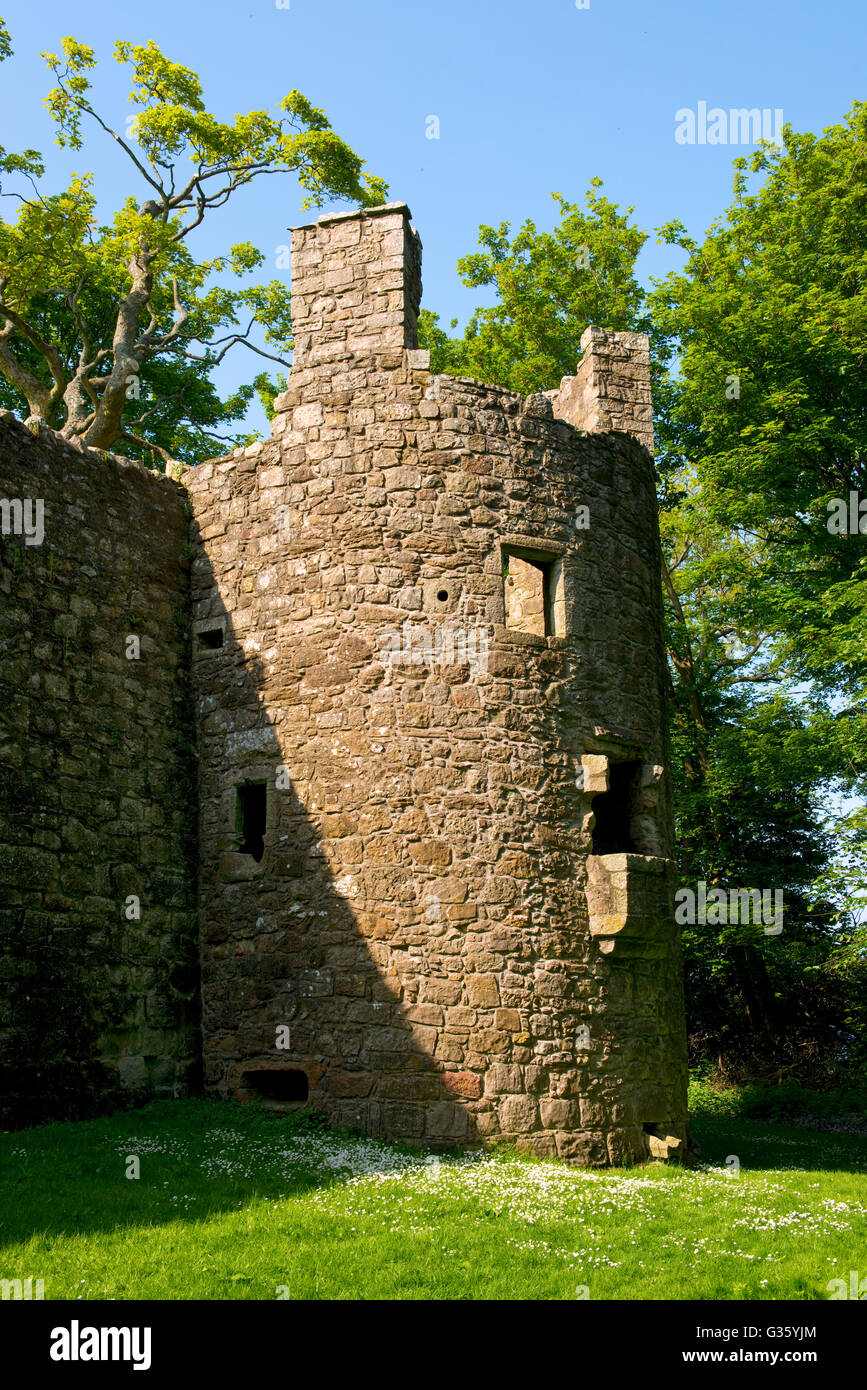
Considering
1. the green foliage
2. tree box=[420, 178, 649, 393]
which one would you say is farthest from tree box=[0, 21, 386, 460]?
the green foliage

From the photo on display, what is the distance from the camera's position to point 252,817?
32.7 feet

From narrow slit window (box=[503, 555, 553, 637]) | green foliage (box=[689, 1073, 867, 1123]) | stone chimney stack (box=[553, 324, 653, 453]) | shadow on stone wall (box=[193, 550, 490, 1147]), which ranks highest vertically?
stone chimney stack (box=[553, 324, 653, 453])

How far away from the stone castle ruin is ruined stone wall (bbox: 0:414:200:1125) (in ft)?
0.09

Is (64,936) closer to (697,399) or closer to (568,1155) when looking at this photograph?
(568,1155)

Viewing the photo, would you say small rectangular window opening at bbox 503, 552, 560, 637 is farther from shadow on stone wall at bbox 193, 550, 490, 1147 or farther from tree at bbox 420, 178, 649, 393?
tree at bbox 420, 178, 649, 393

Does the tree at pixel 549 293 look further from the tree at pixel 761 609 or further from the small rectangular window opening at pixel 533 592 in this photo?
the small rectangular window opening at pixel 533 592

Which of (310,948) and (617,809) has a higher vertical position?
(617,809)

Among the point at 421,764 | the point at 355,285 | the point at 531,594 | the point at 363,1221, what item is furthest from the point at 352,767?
the point at 355,285

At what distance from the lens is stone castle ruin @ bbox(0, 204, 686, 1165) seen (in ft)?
27.9

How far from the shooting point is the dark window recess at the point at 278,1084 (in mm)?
9125

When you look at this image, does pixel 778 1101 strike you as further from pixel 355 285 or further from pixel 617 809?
pixel 355 285

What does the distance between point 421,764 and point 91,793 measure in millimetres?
2617

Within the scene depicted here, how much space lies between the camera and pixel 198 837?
9.83m
